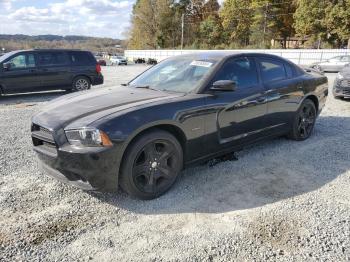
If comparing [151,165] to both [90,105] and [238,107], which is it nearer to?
[90,105]


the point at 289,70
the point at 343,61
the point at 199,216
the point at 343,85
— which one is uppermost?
the point at 289,70

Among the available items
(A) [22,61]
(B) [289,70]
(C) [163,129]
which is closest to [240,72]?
(B) [289,70]

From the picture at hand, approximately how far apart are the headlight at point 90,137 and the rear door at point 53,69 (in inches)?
346

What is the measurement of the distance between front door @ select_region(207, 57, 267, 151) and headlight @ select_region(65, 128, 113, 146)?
1.38 meters

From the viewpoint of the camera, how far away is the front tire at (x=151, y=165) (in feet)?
11.2

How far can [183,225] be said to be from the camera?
3.19 metres

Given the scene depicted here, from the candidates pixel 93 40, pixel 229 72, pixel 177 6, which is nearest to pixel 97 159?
pixel 229 72

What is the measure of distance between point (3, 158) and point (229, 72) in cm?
352

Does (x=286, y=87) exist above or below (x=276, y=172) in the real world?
above

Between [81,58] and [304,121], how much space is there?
29.1ft

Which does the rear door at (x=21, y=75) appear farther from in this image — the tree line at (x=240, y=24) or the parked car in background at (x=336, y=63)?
the tree line at (x=240, y=24)

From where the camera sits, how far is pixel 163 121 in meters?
3.58

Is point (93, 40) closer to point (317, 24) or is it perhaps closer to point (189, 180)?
point (317, 24)

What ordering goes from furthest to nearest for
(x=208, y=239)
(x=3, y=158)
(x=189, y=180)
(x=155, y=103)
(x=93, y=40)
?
(x=93, y=40) < (x=3, y=158) < (x=189, y=180) < (x=155, y=103) < (x=208, y=239)
